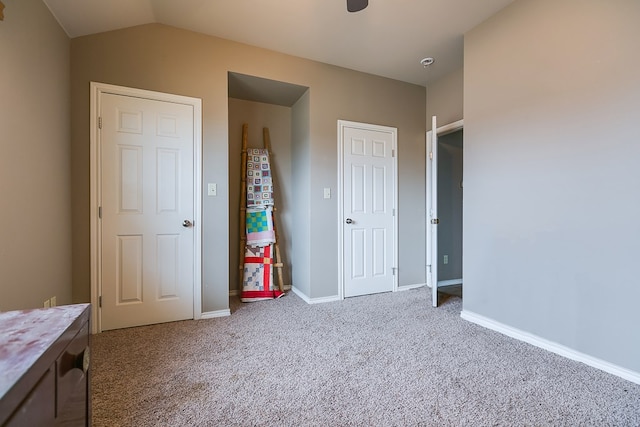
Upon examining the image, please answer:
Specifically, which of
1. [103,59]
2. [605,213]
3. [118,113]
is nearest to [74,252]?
[118,113]

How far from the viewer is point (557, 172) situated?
1966mm

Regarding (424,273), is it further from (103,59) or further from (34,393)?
(103,59)

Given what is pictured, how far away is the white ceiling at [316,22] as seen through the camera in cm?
217

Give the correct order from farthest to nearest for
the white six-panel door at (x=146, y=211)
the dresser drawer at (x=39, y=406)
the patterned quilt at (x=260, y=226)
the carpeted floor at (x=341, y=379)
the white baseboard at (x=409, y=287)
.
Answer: the white baseboard at (x=409, y=287) < the patterned quilt at (x=260, y=226) < the white six-panel door at (x=146, y=211) < the carpeted floor at (x=341, y=379) < the dresser drawer at (x=39, y=406)

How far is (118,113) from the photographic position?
2355 millimetres

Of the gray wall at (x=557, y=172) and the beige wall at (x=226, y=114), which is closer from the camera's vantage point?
the gray wall at (x=557, y=172)

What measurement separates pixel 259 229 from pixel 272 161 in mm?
876

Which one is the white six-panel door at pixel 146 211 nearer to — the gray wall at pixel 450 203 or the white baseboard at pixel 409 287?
the white baseboard at pixel 409 287

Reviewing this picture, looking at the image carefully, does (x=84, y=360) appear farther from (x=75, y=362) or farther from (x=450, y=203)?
(x=450, y=203)

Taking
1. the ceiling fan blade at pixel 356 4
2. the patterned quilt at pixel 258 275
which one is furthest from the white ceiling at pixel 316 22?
the patterned quilt at pixel 258 275

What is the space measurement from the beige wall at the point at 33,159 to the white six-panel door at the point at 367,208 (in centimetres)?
238

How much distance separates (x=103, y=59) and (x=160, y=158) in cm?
85

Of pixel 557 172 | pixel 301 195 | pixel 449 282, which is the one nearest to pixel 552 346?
pixel 557 172

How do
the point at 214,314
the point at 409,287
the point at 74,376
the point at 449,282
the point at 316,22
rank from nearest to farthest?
the point at 74,376 → the point at 316,22 → the point at 214,314 → the point at 409,287 → the point at 449,282
